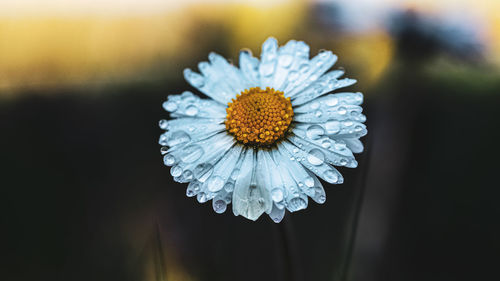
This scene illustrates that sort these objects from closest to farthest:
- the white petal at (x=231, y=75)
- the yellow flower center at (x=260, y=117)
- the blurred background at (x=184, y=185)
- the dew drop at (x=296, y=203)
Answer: the dew drop at (x=296, y=203) < the yellow flower center at (x=260, y=117) < the white petal at (x=231, y=75) < the blurred background at (x=184, y=185)

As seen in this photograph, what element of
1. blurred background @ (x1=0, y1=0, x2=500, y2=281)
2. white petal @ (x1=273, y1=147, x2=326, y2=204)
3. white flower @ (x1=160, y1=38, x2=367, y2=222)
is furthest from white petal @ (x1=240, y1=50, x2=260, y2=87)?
blurred background @ (x1=0, y1=0, x2=500, y2=281)

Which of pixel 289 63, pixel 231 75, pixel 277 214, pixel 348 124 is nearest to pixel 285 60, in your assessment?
pixel 289 63

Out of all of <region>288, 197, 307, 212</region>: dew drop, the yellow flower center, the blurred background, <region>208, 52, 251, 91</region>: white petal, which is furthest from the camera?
the blurred background

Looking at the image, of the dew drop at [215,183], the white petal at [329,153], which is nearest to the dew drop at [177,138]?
the dew drop at [215,183]

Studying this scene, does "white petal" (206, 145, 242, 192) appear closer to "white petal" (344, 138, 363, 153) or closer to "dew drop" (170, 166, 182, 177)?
"dew drop" (170, 166, 182, 177)

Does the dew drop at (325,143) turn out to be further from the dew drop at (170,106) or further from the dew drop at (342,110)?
the dew drop at (170,106)

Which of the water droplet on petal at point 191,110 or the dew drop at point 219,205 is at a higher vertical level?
the water droplet on petal at point 191,110
